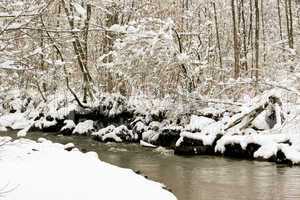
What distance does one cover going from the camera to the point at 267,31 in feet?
116

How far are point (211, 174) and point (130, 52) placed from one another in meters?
7.35

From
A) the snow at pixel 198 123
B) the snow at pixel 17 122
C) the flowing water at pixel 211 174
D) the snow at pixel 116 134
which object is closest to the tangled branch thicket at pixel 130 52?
the snow at pixel 198 123

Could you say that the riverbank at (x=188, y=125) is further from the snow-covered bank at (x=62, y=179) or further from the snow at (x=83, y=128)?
the snow-covered bank at (x=62, y=179)

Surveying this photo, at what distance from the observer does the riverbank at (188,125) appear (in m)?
15.3

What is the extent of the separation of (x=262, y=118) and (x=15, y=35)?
13232 mm

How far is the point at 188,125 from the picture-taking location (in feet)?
60.5

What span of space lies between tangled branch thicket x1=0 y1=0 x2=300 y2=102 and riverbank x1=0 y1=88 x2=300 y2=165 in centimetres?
63

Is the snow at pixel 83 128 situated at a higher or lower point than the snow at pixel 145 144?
higher

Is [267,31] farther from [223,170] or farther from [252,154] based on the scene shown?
[223,170]

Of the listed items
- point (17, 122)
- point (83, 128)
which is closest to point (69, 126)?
point (83, 128)

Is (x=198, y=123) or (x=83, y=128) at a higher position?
(x=198, y=123)

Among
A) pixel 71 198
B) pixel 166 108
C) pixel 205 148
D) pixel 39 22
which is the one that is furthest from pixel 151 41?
pixel 39 22

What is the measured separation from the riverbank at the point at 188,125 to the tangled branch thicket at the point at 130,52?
63 centimetres

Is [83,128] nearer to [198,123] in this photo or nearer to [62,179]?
[198,123]
